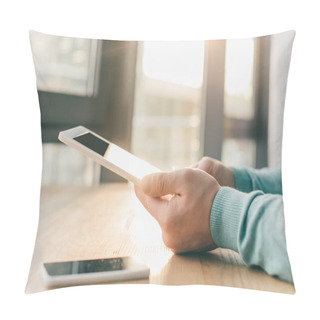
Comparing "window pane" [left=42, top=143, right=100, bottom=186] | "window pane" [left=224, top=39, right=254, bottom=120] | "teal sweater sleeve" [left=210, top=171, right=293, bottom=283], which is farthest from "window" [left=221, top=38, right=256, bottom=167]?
"window pane" [left=42, top=143, right=100, bottom=186]

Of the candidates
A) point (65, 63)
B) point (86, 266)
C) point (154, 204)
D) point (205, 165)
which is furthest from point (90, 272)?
point (65, 63)

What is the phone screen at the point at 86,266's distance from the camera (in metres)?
0.49

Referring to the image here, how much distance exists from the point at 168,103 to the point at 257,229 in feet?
1.03

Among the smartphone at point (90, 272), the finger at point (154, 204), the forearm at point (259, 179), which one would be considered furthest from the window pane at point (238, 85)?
the smartphone at point (90, 272)

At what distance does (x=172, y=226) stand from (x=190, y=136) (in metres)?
0.20

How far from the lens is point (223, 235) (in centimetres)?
54

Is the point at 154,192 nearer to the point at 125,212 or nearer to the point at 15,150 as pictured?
the point at 125,212

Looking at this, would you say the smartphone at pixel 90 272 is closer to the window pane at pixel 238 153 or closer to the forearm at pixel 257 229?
the forearm at pixel 257 229

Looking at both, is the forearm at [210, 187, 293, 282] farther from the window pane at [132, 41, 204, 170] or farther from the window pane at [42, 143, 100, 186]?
the window pane at [42, 143, 100, 186]

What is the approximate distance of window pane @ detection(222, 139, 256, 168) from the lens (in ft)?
2.08

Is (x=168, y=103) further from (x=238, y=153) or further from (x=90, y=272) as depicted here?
(x=90, y=272)

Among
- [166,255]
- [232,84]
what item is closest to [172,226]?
[166,255]

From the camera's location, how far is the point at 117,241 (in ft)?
1.86

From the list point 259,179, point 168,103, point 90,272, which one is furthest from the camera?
point 168,103
